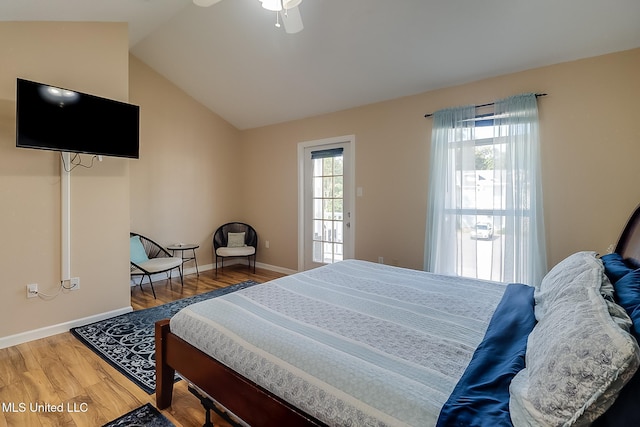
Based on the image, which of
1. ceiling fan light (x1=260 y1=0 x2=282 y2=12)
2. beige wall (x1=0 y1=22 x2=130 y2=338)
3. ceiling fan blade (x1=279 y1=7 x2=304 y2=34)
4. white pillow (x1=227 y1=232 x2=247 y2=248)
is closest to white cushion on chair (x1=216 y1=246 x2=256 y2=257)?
white pillow (x1=227 y1=232 x2=247 y2=248)

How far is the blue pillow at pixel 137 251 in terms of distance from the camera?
12.5 ft

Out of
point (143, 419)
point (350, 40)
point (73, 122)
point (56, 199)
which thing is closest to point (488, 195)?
point (350, 40)

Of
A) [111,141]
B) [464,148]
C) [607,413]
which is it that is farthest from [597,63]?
[111,141]

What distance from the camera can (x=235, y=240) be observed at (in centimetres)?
512

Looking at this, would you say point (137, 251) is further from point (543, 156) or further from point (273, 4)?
point (543, 156)

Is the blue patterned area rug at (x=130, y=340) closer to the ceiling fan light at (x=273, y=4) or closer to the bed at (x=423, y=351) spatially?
the bed at (x=423, y=351)

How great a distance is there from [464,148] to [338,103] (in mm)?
1774

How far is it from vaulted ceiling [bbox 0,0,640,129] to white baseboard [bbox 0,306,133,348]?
2.62m

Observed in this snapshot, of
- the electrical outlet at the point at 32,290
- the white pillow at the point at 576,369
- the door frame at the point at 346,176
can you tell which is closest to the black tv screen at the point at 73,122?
the electrical outlet at the point at 32,290

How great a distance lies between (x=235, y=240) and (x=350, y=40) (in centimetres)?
348

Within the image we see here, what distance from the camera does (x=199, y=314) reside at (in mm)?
1638

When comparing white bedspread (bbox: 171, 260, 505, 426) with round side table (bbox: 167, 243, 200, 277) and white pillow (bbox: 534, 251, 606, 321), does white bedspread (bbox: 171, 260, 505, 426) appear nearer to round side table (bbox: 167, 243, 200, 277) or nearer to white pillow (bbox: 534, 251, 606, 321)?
white pillow (bbox: 534, 251, 606, 321)

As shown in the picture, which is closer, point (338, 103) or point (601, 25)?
point (601, 25)

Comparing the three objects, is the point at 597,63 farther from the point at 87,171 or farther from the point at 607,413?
the point at 87,171
